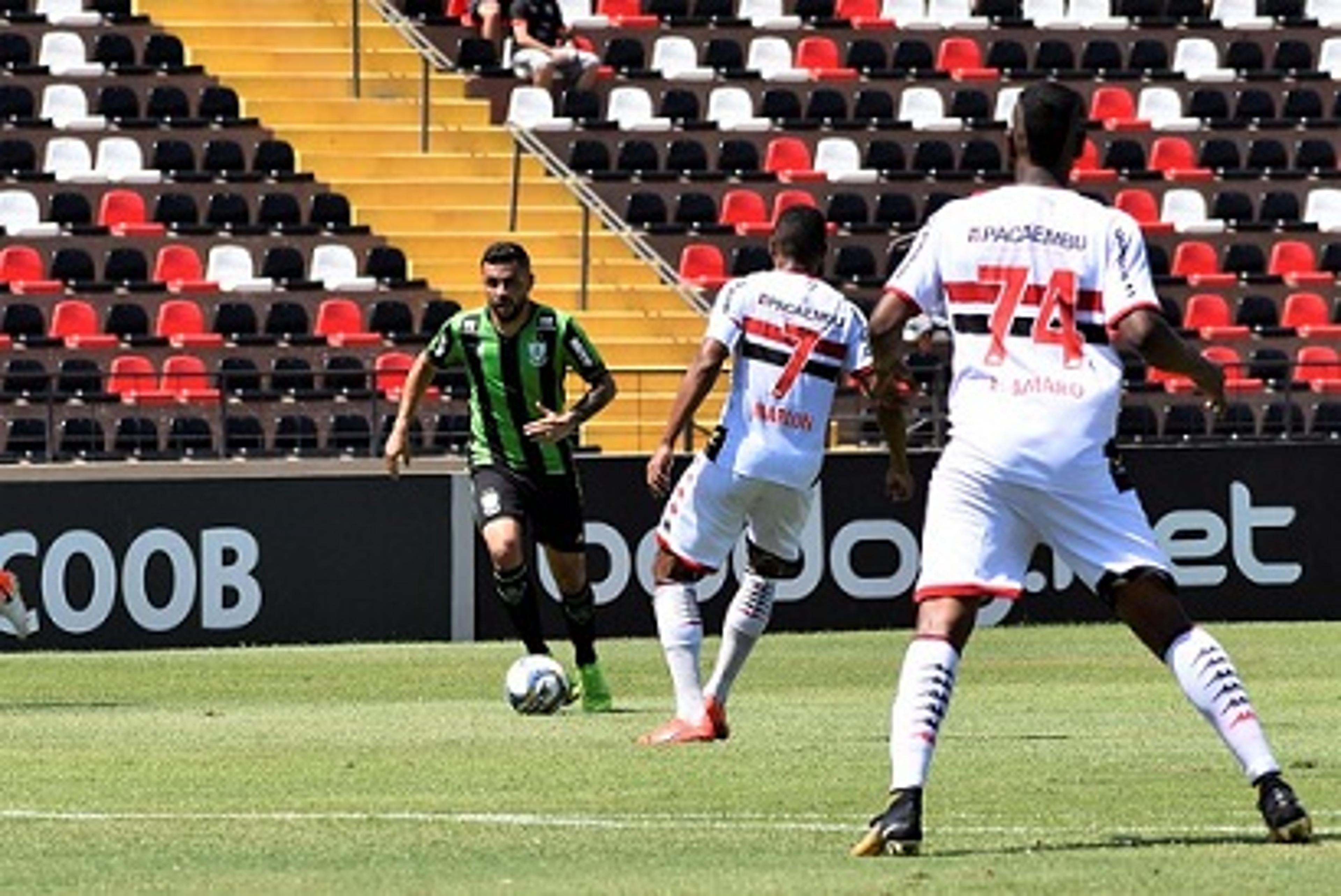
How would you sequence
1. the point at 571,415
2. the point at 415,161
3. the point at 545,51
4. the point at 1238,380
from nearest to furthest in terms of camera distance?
the point at 571,415, the point at 1238,380, the point at 415,161, the point at 545,51

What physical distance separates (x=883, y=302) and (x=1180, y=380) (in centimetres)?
1986

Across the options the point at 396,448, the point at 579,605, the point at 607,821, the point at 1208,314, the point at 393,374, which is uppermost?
the point at 607,821

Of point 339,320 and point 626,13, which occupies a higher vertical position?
point 626,13

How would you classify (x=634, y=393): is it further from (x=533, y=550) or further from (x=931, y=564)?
(x=931, y=564)

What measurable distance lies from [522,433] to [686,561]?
102 inches

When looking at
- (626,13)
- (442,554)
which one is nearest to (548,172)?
(626,13)

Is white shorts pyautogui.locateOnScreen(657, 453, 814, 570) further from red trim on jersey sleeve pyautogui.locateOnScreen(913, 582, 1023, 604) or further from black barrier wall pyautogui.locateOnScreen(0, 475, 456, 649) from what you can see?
black barrier wall pyautogui.locateOnScreen(0, 475, 456, 649)

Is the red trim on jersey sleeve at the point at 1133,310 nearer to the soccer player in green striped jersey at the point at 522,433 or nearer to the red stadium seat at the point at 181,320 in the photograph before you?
the soccer player in green striped jersey at the point at 522,433

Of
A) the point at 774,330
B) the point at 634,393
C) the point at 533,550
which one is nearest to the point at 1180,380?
the point at 634,393

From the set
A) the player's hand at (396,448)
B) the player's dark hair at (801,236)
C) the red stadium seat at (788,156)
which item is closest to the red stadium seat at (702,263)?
the red stadium seat at (788,156)

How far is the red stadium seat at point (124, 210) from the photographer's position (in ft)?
104

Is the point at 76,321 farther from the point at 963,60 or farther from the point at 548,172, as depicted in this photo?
the point at 963,60

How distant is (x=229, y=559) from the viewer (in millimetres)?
25516

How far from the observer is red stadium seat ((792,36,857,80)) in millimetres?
36625
